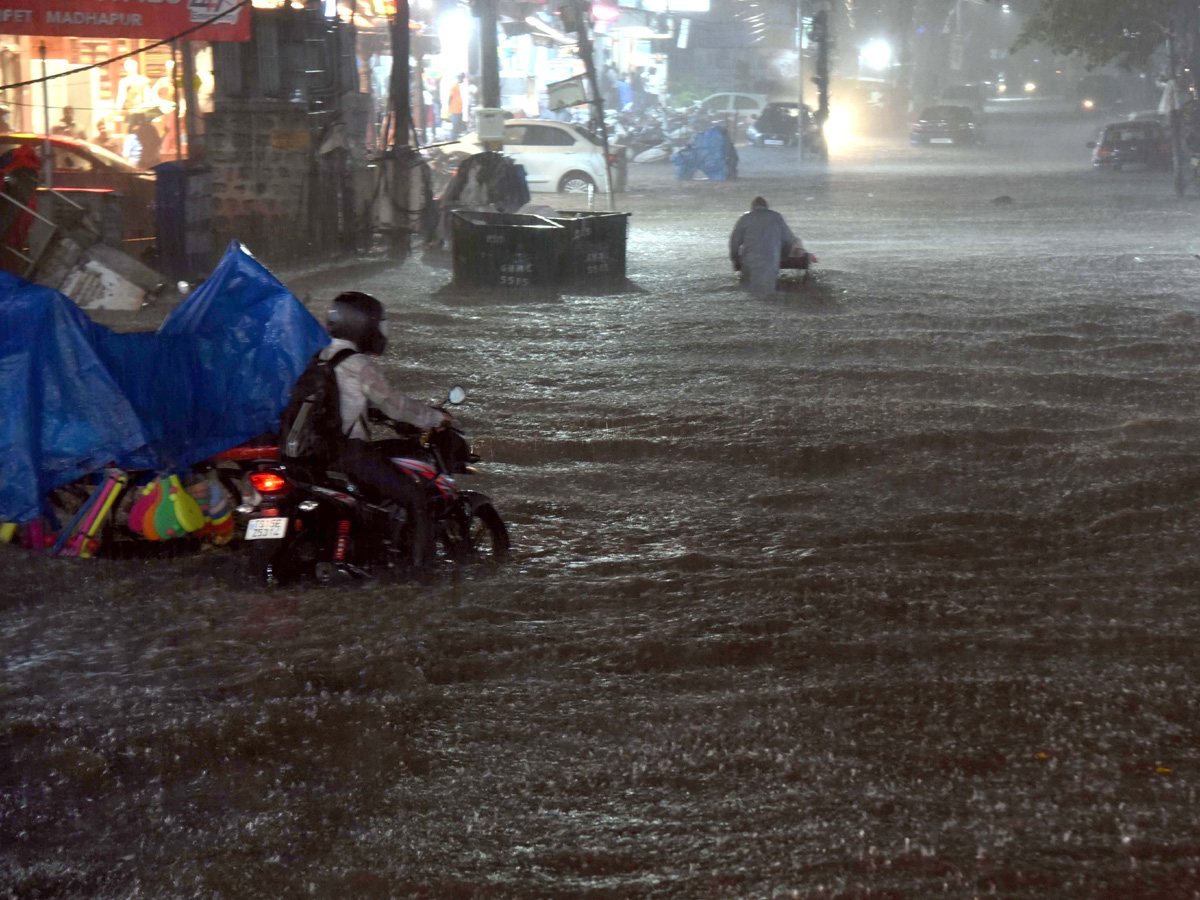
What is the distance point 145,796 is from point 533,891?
1.26m

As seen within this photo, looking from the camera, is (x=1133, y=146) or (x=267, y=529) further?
(x=1133, y=146)

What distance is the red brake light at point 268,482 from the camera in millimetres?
5750

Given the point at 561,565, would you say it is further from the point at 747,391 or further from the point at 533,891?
the point at 747,391

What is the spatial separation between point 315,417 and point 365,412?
0.77ft

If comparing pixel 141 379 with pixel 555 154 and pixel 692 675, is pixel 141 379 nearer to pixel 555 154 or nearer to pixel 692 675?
pixel 692 675

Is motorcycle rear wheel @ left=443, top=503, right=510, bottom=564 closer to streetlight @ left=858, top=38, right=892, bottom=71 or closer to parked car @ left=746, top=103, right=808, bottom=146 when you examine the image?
parked car @ left=746, top=103, right=808, bottom=146

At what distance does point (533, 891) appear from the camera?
3.55m

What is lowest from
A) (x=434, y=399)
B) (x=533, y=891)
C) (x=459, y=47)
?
(x=533, y=891)

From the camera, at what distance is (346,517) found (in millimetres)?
5922

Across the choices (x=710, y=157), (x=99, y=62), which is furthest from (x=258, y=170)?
(x=710, y=157)

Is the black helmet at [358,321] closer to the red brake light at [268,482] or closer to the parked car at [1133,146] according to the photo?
the red brake light at [268,482]

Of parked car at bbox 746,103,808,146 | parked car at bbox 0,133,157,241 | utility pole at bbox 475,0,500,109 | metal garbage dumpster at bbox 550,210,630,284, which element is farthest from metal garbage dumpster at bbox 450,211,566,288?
parked car at bbox 746,103,808,146

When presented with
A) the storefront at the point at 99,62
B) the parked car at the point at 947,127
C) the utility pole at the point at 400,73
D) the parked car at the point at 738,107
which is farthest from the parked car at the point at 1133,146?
the storefront at the point at 99,62

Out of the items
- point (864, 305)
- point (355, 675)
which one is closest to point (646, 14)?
point (864, 305)
